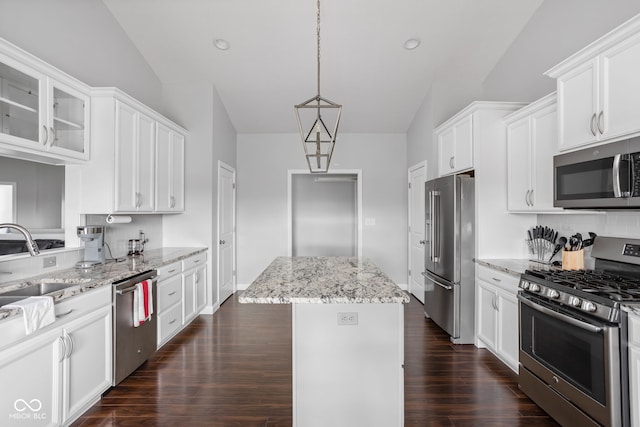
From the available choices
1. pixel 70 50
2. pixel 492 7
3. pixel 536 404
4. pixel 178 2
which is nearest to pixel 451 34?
pixel 492 7

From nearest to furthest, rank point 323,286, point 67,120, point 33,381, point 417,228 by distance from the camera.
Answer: point 33,381
point 323,286
point 67,120
point 417,228

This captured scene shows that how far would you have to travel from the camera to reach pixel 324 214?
6.12 m

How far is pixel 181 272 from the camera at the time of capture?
342 cm

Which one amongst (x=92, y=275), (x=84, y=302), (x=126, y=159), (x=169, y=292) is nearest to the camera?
(x=84, y=302)

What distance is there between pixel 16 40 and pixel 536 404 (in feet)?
15.0

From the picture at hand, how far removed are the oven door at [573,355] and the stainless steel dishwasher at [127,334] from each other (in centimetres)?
291

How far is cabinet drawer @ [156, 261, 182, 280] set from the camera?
297cm

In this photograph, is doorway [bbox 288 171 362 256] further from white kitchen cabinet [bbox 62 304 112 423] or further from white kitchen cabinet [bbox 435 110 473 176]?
white kitchen cabinet [bbox 62 304 112 423]

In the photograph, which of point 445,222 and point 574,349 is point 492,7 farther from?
point 574,349

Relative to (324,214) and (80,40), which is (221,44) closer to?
(80,40)

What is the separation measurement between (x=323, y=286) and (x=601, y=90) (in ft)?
6.72

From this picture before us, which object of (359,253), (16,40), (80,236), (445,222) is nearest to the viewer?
(16,40)

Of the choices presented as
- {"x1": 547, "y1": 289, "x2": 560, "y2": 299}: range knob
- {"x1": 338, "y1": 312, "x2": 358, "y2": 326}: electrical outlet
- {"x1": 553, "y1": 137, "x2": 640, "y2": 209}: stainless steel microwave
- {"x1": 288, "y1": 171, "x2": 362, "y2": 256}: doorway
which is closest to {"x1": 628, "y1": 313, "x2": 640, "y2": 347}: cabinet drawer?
{"x1": 547, "y1": 289, "x2": 560, "y2": 299}: range knob

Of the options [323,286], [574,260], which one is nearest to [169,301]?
[323,286]
